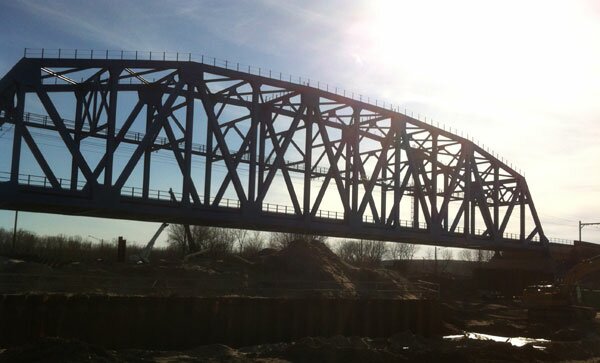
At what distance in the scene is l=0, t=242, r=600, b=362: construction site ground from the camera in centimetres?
3181

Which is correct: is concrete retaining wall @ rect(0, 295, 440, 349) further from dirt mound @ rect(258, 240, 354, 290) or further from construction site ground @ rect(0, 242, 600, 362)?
dirt mound @ rect(258, 240, 354, 290)

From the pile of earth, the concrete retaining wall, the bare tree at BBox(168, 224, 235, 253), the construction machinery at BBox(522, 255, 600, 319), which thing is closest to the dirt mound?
the pile of earth

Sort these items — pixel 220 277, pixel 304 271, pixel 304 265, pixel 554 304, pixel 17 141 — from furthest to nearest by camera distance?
pixel 304 265 < pixel 304 271 < pixel 554 304 < pixel 220 277 < pixel 17 141

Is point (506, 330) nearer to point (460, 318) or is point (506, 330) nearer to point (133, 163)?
point (460, 318)

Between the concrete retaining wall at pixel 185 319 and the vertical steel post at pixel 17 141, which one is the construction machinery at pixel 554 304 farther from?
the vertical steel post at pixel 17 141

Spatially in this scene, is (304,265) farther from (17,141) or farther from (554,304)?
(17,141)

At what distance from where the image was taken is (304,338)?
37812 mm

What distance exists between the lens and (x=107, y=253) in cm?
9194

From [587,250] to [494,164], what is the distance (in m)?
20.5

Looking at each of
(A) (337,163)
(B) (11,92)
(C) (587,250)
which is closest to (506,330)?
(A) (337,163)

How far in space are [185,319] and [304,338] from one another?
6990mm

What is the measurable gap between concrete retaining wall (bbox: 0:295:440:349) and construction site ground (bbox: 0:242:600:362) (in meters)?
1.15

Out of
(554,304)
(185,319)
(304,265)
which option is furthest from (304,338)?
(554,304)

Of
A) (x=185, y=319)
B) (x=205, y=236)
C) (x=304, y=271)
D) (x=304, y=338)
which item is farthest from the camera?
(x=205, y=236)
